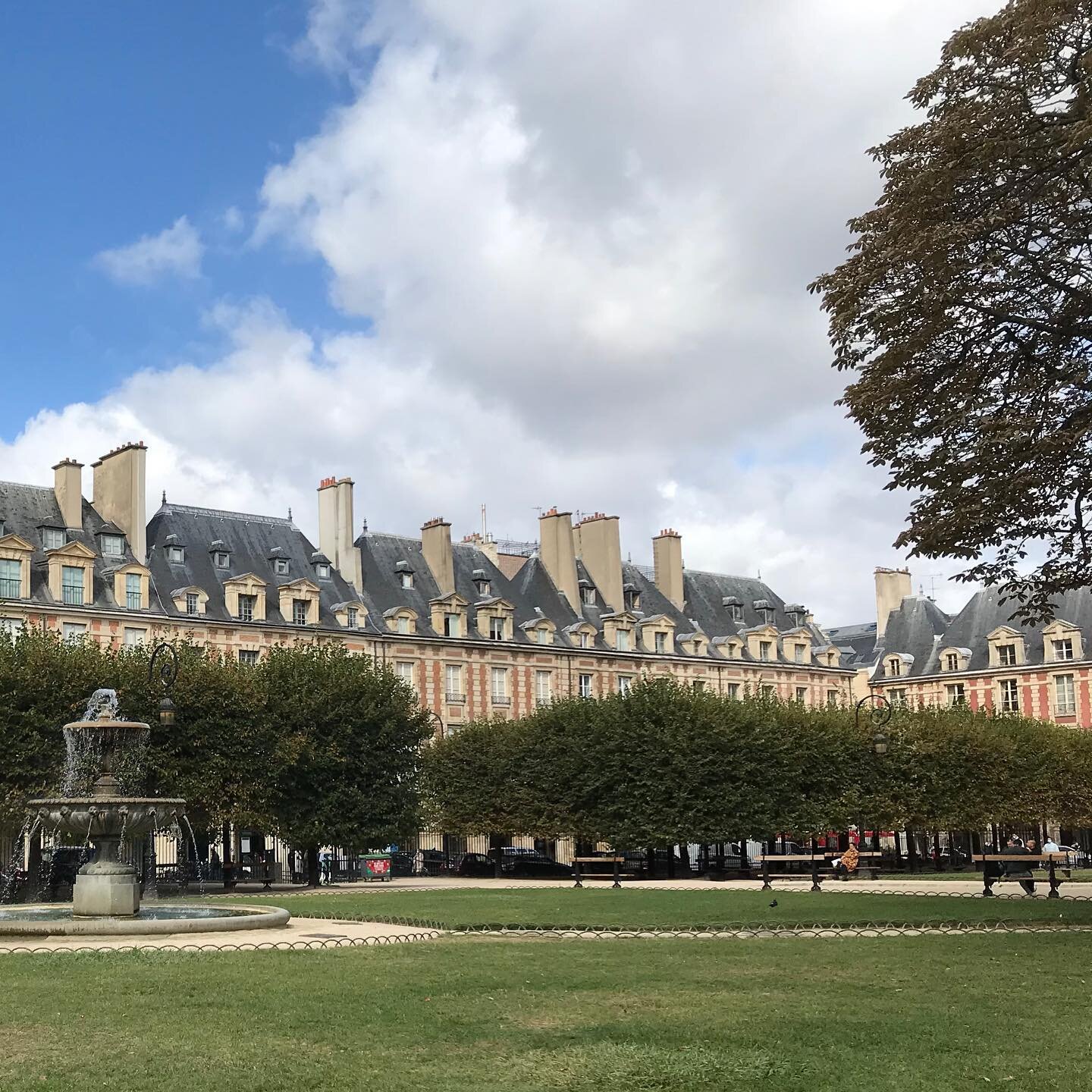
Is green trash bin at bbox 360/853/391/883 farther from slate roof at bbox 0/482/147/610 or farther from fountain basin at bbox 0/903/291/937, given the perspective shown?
fountain basin at bbox 0/903/291/937

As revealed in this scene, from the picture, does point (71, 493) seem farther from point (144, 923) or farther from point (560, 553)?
point (144, 923)

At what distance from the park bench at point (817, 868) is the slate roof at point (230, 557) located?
22.1 meters

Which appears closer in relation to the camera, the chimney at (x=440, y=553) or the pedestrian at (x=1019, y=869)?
the pedestrian at (x=1019, y=869)

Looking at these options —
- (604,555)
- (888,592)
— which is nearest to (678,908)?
(604,555)

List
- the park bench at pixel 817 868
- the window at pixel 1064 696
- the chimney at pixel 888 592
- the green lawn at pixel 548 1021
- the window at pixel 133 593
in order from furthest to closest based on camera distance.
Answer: the chimney at pixel 888 592 → the window at pixel 1064 696 → the window at pixel 133 593 → the park bench at pixel 817 868 → the green lawn at pixel 548 1021

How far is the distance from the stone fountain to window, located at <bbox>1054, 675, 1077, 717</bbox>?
56879 millimetres

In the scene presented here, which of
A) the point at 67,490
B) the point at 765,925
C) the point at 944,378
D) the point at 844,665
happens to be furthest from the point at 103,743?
the point at 844,665

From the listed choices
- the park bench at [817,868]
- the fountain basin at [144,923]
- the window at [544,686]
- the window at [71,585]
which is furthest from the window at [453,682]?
the fountain basin at [144,923]

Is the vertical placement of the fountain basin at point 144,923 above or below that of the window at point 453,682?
below

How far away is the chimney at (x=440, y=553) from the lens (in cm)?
6359

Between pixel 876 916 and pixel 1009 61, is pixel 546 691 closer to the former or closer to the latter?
pixel 876 916

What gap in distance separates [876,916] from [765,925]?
233 cm

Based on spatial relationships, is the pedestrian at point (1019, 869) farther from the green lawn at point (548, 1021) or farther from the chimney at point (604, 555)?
the chimney at point (604, 555)

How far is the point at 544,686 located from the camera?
64875mm
